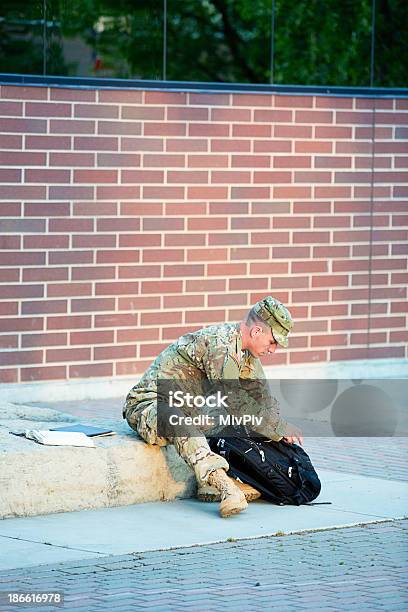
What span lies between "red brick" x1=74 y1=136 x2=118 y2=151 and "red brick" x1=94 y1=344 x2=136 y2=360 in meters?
1.74

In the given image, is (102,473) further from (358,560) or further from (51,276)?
(51,276)

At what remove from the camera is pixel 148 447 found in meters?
8.00

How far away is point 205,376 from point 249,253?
15.8ft

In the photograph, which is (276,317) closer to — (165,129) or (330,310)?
(165,129)

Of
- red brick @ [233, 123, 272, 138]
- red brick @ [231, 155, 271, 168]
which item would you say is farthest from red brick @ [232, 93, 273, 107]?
red brick @ [231, 155, 271, 168]

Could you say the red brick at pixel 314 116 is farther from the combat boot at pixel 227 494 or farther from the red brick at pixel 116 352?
the combat boot at pixel 227 494

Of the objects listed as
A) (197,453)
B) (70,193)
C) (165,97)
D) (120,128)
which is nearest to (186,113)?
(165,97)

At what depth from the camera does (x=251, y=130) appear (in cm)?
1270

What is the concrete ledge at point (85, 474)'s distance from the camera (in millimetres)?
7461

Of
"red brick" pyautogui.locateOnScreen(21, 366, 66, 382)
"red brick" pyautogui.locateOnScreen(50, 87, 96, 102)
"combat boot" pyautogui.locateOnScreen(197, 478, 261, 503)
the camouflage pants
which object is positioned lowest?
"combat boot" pyautogui.locateOnScreen(197, 478, 261, 503)

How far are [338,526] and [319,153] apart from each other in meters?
6.21

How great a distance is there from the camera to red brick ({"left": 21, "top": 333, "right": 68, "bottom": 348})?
11570mm

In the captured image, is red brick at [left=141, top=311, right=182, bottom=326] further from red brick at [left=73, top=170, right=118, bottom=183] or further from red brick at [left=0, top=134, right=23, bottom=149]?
red brick at [left=0, top=134, right=23, bottom=149]

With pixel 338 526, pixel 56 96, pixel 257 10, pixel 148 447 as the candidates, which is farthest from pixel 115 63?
pixel 338 526
